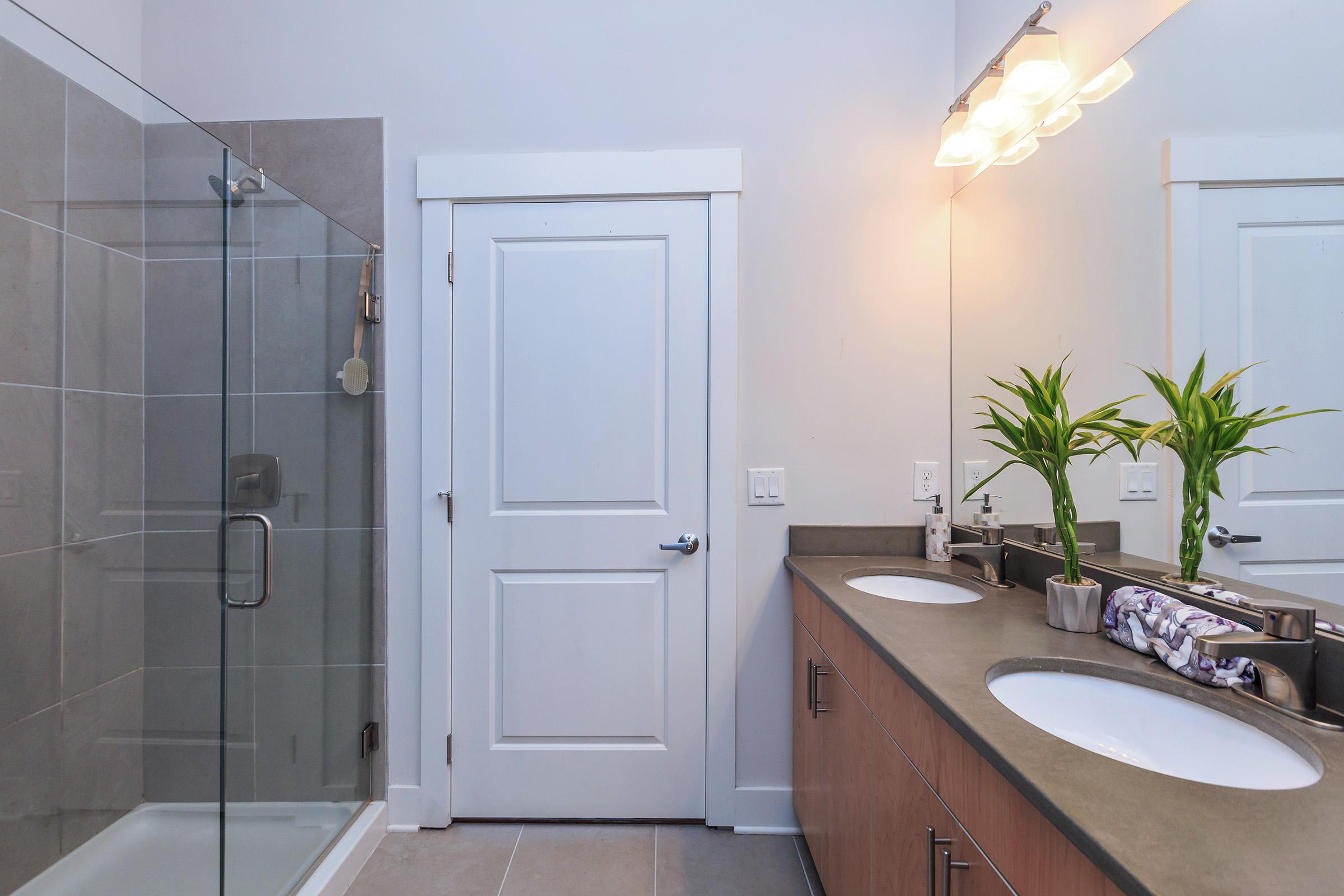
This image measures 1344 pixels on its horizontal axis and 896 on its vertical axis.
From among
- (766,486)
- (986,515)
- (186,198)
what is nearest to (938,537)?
(986,515)

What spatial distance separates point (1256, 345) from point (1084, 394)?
1.30 ft

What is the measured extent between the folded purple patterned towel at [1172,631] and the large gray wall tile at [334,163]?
2148 mm

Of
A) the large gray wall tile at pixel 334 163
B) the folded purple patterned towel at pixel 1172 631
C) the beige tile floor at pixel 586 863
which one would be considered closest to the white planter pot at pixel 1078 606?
the folded purple patterned towel at pixel 1172 631

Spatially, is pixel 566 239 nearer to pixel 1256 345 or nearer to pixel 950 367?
pixel 950 367

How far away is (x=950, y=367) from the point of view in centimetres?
185

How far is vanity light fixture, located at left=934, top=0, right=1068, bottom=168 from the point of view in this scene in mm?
1350

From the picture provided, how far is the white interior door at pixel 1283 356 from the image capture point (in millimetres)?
771

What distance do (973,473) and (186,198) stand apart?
88.8 inches

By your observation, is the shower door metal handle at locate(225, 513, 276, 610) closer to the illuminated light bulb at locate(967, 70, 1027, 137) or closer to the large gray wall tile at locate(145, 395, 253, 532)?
the large gray wall tile at locate(145, 395, 253, 532)

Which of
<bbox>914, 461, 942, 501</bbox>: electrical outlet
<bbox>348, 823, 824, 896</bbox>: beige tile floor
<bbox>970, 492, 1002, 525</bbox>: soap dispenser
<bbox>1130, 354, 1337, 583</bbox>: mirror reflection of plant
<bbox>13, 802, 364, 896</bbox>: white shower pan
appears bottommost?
<bbox>348, 823, 824, 896</bbox>: beige tile floor

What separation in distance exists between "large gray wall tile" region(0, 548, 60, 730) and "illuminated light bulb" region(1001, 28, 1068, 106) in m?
2.55

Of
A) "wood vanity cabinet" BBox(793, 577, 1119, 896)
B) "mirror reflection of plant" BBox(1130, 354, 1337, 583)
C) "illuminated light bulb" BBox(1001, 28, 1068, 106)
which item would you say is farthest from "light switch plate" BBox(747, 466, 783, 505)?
"illuminated light bulb" BBox(1001, 28, 1068, 106)

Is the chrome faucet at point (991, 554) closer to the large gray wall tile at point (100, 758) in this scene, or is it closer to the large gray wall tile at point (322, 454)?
the large gray wall tile at point (322, 454)

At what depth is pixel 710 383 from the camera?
1819mm
